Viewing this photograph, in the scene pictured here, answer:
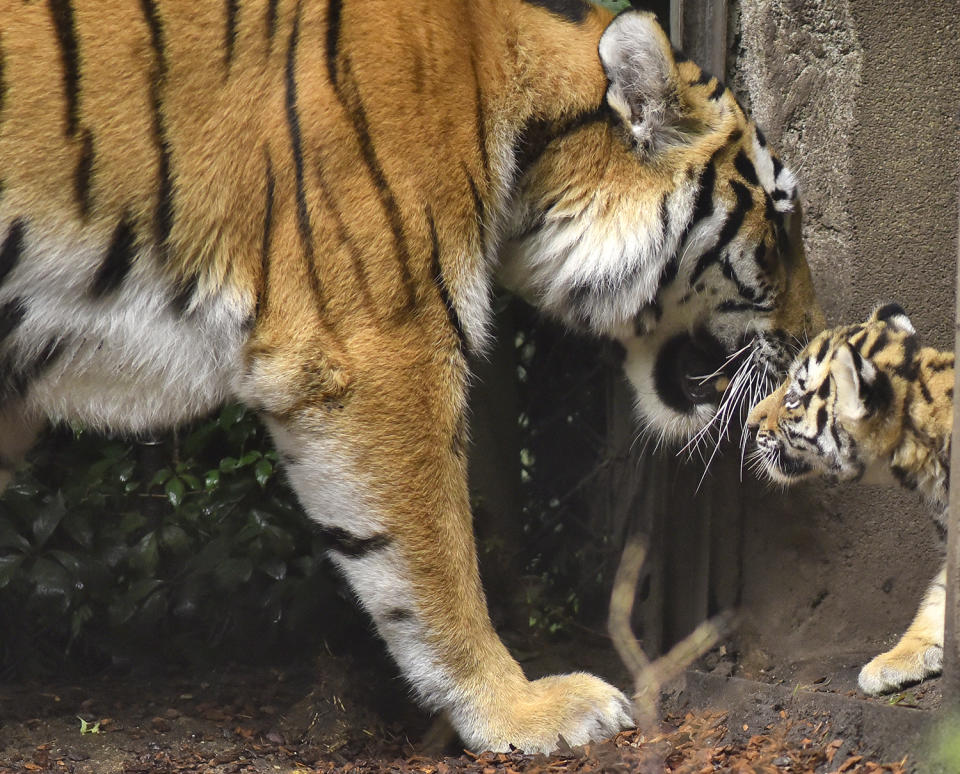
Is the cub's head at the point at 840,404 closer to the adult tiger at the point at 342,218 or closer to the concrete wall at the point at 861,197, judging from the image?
the concrete wall at the point at 861,197

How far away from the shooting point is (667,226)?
2555 millimetres

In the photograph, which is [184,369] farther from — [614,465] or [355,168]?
[614,465]

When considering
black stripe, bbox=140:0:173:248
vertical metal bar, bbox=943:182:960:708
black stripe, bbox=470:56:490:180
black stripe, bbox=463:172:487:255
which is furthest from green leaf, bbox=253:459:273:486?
vertical metal bar, bbox=943:182:960:708

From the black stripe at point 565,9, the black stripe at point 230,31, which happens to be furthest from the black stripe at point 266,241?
the black stripe at point 565,9

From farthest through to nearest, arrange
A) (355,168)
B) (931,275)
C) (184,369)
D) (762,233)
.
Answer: (931,275) → (762,233) → (184,369) → (355,168)

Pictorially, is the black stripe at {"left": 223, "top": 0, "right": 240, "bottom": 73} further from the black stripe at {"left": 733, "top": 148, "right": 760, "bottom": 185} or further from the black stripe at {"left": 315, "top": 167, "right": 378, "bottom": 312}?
the black stripe at {"left": 733, "top": 148, "right": 760, "bottom": 185}

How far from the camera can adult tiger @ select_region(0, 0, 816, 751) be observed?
2.25 meters

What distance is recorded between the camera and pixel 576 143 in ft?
8.21

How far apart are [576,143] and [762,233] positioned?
0.47m

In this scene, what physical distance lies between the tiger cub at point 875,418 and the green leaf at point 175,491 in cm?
146

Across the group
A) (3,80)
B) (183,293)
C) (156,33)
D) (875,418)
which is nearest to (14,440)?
(183,293)

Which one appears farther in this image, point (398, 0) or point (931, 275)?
point (931, 275)

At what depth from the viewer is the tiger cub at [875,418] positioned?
2.54 m

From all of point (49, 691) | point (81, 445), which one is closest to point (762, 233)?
point (81, 445)
